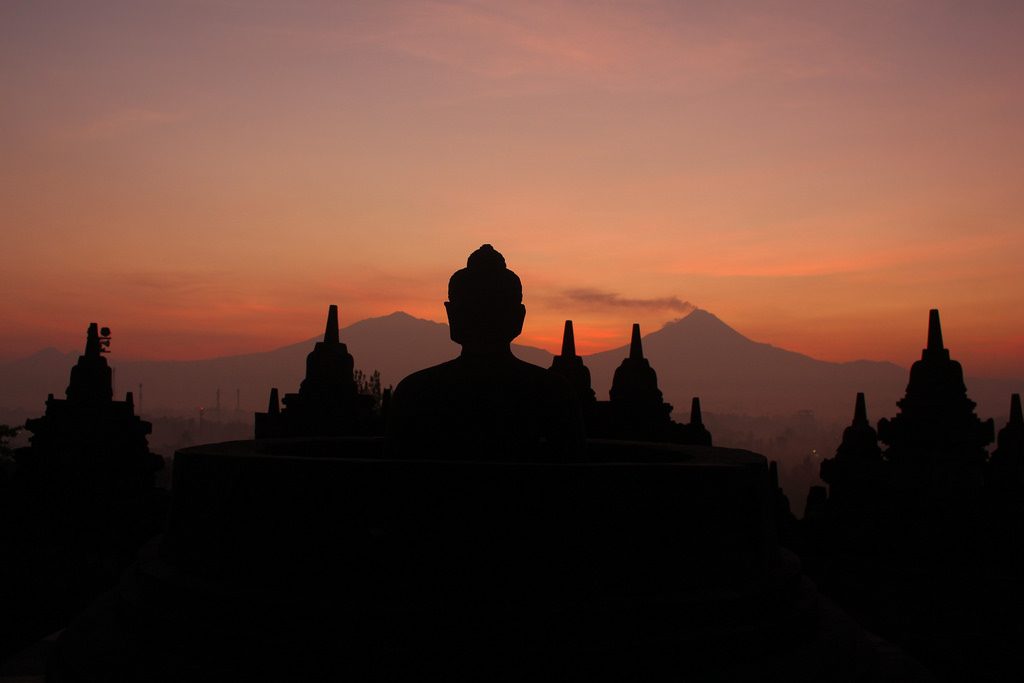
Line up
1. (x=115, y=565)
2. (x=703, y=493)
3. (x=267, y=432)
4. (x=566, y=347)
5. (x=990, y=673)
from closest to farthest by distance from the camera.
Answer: (x=703, y=493) < (x=990, y=673) < (x=115, y=565) < (x=267, y=432) < (x=566, y=347)

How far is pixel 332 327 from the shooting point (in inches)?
733

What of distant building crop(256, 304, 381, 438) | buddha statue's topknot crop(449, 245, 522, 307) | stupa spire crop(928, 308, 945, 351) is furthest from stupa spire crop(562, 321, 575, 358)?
buddha statue's topknot crop(449, 245, 522, 307)

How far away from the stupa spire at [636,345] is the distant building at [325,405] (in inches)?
240

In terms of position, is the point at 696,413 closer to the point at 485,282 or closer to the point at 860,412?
the point at 860,412

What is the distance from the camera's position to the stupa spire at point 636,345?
20.8 metres

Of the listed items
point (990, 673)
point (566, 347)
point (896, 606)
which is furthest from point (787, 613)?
point (566, 347)

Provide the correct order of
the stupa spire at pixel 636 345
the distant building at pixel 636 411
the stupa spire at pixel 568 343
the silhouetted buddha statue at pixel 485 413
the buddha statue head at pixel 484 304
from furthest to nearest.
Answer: the stupa spire at pixel 568 343 < the stupa spire at pixel 636 345 < the distant building at pixel 636 411 < the buddha statue head at pixel 484 304 < the silhouetted buddha statue at pixel 485 413

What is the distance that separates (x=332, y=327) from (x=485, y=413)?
11.9 metres

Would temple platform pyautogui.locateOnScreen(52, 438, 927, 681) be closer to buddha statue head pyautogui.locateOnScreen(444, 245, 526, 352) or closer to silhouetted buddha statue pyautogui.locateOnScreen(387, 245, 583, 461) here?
silhouetted buddha statue pyautogui.locateOnScreen(387, 245, 583, 461)

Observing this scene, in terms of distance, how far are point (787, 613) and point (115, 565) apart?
40.8 ft

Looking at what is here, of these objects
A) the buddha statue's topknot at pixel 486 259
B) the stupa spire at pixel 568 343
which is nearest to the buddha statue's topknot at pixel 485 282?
Result: the buddha statue's topknot at pixel 486 259

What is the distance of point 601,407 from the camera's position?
754 inches

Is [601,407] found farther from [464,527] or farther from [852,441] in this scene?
[464,527]

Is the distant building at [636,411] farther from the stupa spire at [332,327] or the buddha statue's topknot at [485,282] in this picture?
the buddha statue's topknot at [485,282]
